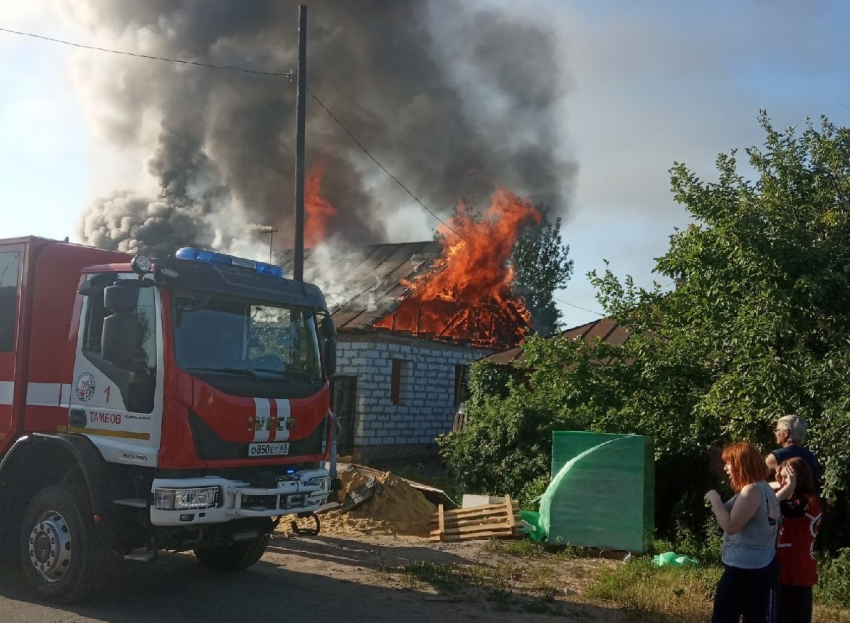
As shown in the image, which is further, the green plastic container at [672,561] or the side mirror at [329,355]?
the green plastic container at [672,561]

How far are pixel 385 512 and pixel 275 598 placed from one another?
5.15 meters

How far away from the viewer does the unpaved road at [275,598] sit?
6.60m

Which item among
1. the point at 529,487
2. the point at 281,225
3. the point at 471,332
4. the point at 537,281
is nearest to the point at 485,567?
the point at 529,487

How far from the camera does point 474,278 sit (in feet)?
80.5

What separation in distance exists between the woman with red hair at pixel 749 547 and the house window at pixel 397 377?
16841 millimetres

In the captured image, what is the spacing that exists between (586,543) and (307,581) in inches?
142

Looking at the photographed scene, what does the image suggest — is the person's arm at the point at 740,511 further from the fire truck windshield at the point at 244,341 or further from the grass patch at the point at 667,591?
the fire truck windshield at the point at 244,341

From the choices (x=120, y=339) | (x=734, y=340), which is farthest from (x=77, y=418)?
(x=734, y=340)

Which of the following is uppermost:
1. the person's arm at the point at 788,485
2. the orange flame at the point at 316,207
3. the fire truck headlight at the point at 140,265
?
the orange flame at the point at 316,207

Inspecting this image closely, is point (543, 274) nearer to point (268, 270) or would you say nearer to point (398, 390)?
point (398, 390)

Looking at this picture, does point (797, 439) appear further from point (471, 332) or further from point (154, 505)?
point (471, 332)

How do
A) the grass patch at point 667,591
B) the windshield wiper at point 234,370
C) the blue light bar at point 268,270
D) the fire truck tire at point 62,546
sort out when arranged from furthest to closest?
1. the blue light bar at point 268,270
2. the grass patch at point 667,591
3. the windshield wiper at point 234,370
4. the fire truck tire at point 62,546

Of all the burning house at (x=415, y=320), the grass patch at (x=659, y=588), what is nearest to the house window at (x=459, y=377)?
the burning house at (x=415, y=320)

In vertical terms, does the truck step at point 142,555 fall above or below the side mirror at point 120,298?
below
